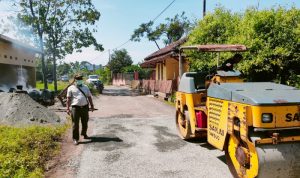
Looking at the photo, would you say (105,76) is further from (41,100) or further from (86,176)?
(86,176)

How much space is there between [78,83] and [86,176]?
3.61 metres

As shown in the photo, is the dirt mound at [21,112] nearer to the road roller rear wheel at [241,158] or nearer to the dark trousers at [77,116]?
the dark trousers at [77,116]

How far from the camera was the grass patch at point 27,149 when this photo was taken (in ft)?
21.3

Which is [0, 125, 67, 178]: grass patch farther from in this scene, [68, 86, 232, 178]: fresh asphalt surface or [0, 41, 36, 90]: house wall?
[0, 41, 36, 90]: house wall

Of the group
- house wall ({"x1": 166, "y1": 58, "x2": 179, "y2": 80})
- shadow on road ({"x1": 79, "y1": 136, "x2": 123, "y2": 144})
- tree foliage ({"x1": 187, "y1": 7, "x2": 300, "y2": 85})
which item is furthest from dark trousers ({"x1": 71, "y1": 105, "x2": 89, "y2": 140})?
house wall ({"x1": 166, "y1": 58, "x2": 179, "y2": 80})

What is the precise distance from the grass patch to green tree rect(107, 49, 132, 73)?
193ft

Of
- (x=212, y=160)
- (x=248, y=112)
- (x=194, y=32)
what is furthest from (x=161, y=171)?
(x=194, y=32)

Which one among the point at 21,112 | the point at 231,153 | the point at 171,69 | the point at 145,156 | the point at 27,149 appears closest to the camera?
the point at 231,153

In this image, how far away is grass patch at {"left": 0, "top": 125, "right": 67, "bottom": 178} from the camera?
6504 millimetres

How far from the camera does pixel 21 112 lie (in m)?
12.4

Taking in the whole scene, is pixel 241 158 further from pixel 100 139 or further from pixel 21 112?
pixel 21 112

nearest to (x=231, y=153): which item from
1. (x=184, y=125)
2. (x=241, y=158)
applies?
(x=241, y=158)

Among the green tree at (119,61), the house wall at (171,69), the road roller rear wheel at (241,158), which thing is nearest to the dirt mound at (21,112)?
the road roller rear wheel at (241,158)

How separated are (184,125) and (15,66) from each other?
21240mm
